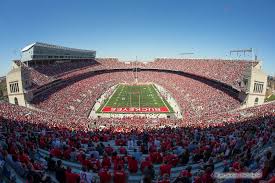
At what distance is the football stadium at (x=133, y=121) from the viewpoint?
28.6 feet

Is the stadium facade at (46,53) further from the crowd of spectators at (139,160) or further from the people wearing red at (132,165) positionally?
the people wearing red at (132,165)

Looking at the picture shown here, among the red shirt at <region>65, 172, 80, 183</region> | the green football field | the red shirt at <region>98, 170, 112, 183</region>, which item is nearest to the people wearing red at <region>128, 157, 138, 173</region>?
the red shirt at <region>98, 170, 112, 183</region>

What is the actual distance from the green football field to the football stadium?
7.1 inches

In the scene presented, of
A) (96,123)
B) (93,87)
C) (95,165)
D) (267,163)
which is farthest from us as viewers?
(93,87)

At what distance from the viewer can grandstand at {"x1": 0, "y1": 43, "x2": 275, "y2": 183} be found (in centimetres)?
920

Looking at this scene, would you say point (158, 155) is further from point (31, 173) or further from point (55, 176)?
point (31, 173)

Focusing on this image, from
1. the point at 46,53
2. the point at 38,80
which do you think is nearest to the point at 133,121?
the point at 38,80

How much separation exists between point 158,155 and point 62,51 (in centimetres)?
5852

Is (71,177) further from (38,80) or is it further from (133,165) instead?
(38,80)

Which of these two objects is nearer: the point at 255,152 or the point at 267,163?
the point at 267,163

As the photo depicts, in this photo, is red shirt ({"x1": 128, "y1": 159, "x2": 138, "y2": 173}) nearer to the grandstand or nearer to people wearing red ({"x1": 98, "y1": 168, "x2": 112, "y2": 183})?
the grandstand

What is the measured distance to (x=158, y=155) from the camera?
11094mm

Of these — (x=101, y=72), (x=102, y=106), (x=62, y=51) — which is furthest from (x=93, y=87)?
(x=101, y=72)

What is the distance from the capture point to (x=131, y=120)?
33.2 metres
